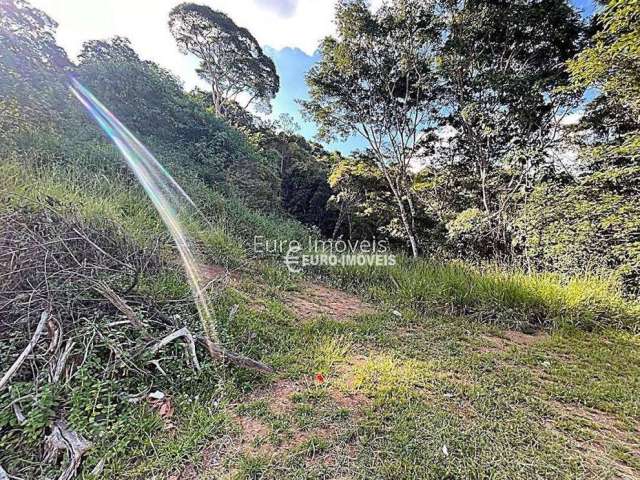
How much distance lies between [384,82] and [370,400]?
24.6 feet

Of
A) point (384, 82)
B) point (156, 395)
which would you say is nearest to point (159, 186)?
point (156, 395)

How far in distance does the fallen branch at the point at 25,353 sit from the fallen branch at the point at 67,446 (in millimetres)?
270

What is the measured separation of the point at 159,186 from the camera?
15.7 ft

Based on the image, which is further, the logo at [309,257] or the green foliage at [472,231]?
the green foliage at [472,231]

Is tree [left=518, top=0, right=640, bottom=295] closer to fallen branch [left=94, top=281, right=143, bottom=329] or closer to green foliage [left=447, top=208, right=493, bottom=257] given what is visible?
green foliage [left=447, top=208, right=493, bottom=257]

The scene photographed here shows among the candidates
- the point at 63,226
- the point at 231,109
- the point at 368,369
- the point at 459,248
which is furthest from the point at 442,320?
the point at 231,109

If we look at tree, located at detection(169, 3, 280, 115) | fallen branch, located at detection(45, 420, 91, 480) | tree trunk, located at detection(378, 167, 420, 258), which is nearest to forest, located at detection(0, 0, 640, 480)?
fallen branch, located at detection(45, 420, 91, 480)

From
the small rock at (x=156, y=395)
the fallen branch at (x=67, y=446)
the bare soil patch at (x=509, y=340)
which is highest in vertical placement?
the bare soil patch at (x=509, y=340)

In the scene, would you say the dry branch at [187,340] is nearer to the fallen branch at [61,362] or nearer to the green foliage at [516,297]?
the fallen branch at [61,362]

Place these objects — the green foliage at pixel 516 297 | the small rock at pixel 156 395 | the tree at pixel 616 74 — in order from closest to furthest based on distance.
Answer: the small rock at pixel 156 395
the green foliage at pixel 516 297
the tree at pixel 616 74

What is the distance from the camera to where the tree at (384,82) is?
20.8ft

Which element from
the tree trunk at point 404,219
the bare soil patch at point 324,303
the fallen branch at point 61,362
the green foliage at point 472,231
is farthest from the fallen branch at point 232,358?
the tree trunk at point 404,219

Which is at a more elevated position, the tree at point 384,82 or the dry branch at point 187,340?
the tree at point 384,82

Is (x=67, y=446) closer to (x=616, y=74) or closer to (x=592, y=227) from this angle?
(x=592, y=227)
